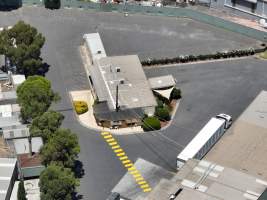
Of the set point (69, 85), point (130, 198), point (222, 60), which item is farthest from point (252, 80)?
point (130, 198)

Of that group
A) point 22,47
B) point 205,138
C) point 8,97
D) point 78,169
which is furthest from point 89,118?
point 205,138

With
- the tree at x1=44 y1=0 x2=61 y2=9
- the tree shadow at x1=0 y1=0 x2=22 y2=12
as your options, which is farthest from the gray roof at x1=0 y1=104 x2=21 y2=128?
the tree shadow at x1=0 y1=0 x2=22 y2=12

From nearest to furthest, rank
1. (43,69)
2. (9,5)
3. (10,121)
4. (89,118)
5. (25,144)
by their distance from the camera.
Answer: (25,144) < (10,121) < (89,118) < (43,69) < (9,5)

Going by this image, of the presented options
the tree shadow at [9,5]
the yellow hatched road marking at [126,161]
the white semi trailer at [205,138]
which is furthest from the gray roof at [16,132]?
the tree shadow at [9,5]

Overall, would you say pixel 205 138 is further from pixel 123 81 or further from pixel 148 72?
pixel 148 72

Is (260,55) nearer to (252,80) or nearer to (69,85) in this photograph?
(252,80)

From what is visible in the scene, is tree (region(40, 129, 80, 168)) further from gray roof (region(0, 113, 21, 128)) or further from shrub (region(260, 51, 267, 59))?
shrub (region(260, 51, 267, 59))

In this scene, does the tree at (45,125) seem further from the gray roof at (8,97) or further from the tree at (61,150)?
the gray roof at (8,97)
